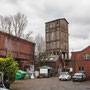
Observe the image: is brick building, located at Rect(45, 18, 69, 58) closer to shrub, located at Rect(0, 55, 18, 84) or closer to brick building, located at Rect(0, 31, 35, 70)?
brick building, located at Rect(0, 31, 35, 70)

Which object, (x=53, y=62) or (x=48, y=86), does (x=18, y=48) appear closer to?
(x=48, y=86)

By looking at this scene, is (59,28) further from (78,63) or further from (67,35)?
(78,63)

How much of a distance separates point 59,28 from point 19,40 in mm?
29766

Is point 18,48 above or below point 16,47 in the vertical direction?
below

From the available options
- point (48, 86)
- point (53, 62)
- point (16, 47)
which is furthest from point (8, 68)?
point (53, 62)

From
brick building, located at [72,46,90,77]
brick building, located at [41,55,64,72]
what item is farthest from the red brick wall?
brick building, located at [41,55,64,72]

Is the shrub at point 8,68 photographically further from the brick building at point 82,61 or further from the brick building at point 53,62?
the brick building at point 53,62

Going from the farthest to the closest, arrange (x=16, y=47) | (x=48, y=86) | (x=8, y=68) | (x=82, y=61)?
(x=82, y=61) < (x=16, y=47) < (x=48, y=86) < (x=8, y=68)

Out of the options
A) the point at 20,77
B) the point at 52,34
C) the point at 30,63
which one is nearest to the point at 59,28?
the point at 52,34

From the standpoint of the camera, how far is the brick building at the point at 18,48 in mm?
28117

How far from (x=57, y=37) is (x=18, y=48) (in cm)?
3037

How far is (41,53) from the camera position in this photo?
152 ft

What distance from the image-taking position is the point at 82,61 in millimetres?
34906

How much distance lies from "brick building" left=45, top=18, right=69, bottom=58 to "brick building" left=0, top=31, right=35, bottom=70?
2333 cm
